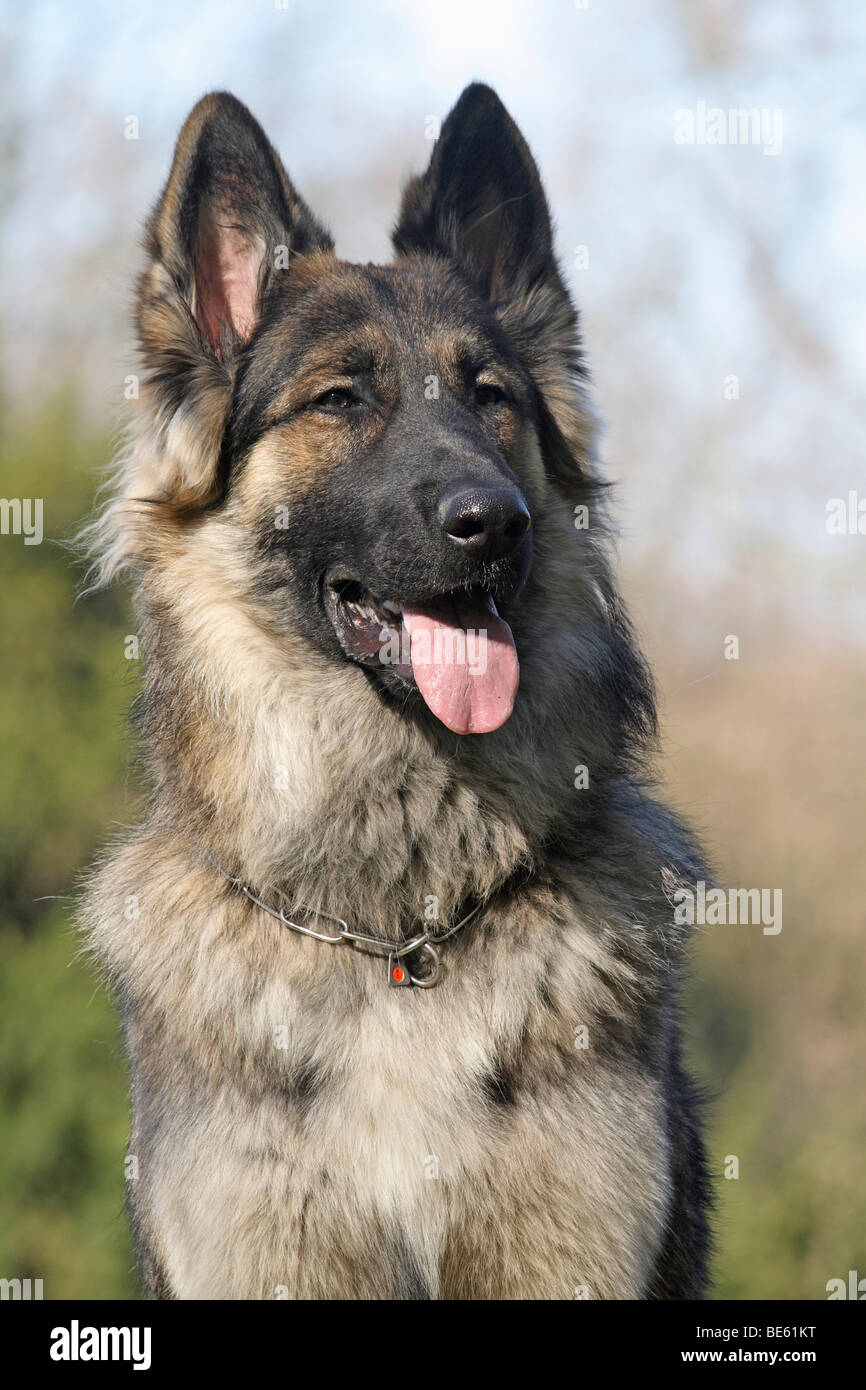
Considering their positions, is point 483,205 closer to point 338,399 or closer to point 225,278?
point 225,278

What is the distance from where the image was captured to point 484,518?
3.42m

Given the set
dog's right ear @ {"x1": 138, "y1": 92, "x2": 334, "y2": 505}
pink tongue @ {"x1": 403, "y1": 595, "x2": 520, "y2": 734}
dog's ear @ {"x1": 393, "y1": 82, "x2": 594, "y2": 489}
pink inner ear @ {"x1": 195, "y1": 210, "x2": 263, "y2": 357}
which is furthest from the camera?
dog's ear @ {"x1": 393, "y1": 82, "x2": 594, "y2": 489}

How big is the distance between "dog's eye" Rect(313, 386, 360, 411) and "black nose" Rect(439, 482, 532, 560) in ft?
2.02

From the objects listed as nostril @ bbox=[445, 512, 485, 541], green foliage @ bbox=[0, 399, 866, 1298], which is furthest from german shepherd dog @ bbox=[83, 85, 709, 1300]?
green foliage @ bbox=[0, 399, 866, 1298]

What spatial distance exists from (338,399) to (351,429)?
0.12 m

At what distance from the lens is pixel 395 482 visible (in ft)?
12.0

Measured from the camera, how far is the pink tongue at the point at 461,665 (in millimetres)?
3551

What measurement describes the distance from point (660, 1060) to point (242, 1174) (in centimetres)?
127

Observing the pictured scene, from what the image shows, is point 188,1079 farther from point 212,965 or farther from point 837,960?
point 837,960

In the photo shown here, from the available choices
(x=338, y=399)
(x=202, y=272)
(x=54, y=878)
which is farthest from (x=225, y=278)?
(x=54, y=878)

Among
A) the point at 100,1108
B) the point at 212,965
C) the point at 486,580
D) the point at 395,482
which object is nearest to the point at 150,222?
the point at 395,482

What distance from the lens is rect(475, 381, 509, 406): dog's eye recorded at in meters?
4.06

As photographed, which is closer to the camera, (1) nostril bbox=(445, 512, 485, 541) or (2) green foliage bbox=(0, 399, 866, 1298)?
(1) nostril bbox=(445, 512, 485, 541)

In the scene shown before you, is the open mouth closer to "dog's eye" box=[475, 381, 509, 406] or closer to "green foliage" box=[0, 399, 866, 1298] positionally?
"dog's eye" box=[475, 381, 509, 406]
